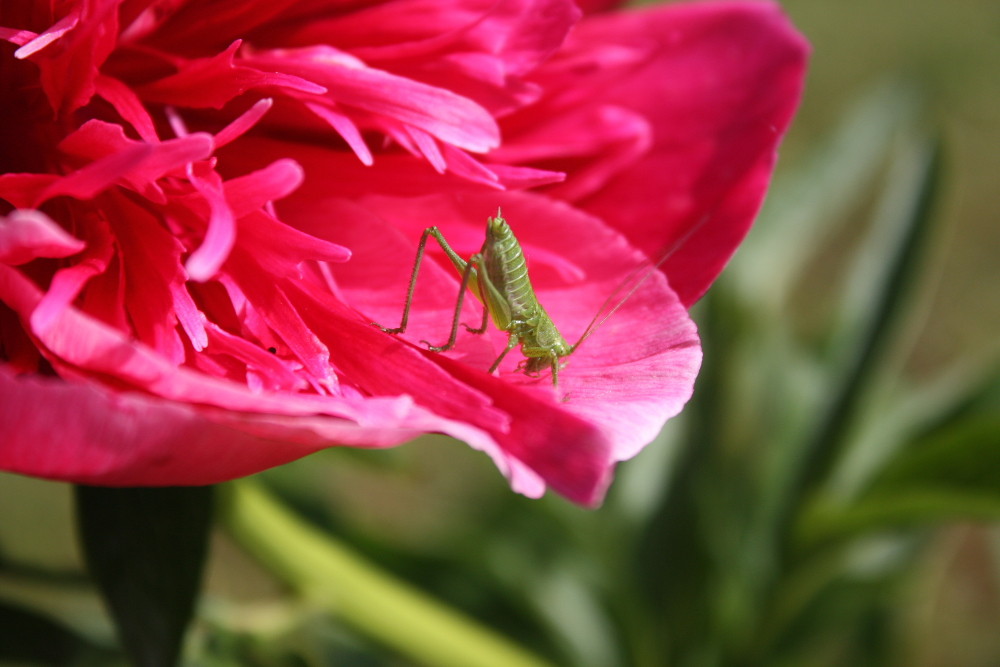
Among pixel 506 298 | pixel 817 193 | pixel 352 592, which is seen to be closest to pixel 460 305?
pixel 506 298

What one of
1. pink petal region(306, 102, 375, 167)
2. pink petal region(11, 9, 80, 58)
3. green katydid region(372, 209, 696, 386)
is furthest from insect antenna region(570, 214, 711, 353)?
pink petal region(11, 9, 80, 58)

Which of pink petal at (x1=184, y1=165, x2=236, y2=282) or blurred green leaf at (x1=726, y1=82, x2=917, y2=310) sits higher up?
pink petal at (x1=184, y1=165, x2=236, y2=282)

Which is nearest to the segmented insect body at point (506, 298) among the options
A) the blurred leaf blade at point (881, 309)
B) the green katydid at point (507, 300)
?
the green katydid at point (507, 300)

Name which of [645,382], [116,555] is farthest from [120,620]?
[645,382]

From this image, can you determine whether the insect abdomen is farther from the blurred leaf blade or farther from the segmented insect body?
the blurred leaf blade

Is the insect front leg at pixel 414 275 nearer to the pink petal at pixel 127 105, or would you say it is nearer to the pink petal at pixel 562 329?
the pink petal at pixel 562 329

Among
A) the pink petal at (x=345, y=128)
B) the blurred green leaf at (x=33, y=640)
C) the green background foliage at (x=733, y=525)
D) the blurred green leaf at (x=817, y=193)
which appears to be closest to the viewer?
the pink petal at (x=345, y=128)
